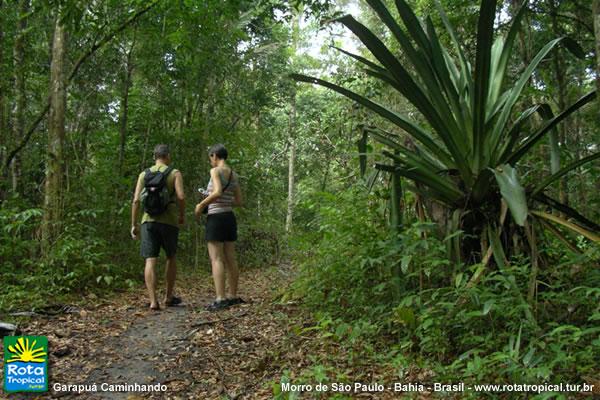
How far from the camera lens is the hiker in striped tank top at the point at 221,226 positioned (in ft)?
15.1

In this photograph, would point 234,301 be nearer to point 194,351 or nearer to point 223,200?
point 223,200

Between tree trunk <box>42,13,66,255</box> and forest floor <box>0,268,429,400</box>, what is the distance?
1.22 metres

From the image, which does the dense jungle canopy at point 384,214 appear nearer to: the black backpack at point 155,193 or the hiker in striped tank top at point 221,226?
the hiker in striped tank top at point 221,226

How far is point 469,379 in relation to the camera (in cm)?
211

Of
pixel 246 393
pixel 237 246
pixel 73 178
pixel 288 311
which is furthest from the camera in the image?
pixel 237 246

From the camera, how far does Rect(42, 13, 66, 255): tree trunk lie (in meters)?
5.45

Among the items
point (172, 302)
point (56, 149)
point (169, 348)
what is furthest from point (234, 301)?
point (56, 149)

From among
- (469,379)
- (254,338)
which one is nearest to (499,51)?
(469,379)

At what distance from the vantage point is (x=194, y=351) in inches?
132

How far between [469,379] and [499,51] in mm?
2465

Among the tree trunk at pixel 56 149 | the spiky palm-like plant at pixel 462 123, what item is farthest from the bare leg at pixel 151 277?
the spiky palm-like plant at pixel 462 123

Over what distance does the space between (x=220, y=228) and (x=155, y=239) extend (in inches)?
27.2

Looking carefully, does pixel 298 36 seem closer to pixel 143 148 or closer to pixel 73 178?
pixel 143 148

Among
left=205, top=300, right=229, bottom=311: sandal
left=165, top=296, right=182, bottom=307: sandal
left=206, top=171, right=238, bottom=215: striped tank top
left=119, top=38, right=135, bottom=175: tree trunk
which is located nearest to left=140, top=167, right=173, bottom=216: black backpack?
left=206, top=171, right=238, bottom=215: striped tank top
